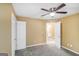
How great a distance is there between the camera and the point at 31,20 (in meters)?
6.46

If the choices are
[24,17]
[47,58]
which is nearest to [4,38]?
[47,58]

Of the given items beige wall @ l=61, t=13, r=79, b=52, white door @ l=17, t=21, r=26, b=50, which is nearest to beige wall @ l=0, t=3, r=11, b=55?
white door @ l=17, t=21, r=26, b=50

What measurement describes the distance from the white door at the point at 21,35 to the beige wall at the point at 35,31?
0.38 meters

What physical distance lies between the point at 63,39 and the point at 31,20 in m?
2.42

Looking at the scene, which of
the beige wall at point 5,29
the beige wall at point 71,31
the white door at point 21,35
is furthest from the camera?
the white door at point 21,35

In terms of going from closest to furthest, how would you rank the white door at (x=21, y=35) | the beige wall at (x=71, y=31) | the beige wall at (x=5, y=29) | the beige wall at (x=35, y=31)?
the beige wall at (x=5, y=29) < the beige wall at (x=71, y=31) < the white door at (x=21, y=35) < the beige wall at (x=35, y=31)

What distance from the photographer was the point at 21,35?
5637 millimetres

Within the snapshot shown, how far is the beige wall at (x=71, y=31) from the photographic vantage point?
15.5 feet

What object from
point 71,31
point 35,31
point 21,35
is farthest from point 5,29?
point 35,31

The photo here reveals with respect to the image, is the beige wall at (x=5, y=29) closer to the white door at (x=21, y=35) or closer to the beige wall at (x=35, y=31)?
the white door at (x=21, y=35)

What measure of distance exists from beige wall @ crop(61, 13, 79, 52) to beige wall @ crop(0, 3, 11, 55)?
3.31 m

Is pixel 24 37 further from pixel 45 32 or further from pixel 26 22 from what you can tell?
pixel 45 32

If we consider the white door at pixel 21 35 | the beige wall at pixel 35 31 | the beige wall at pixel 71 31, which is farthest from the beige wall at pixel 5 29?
the beige wall at pixel 71 31

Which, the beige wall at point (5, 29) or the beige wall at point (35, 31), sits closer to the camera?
the beige wall at point (5, 29)
